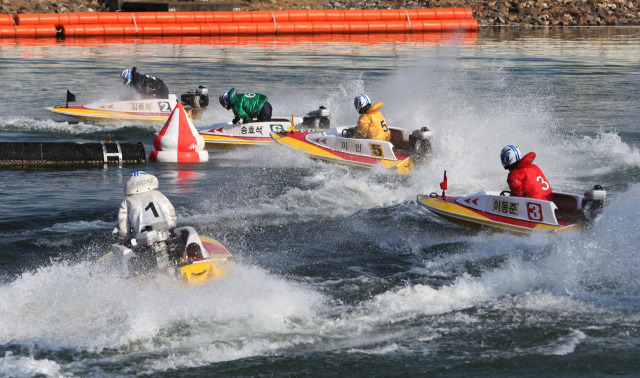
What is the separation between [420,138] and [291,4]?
108 ft

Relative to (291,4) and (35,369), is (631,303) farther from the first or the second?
(291,4)

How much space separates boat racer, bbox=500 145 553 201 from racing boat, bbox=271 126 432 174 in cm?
427

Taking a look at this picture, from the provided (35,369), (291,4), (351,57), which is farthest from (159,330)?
(291,4)

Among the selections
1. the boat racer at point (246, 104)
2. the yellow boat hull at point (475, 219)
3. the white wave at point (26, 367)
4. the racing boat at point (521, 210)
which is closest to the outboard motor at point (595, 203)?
the racing boat at point (521, 210)

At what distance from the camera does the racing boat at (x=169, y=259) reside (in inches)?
340

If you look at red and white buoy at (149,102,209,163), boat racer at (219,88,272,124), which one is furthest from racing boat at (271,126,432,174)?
red and white buoy at (149,102,209,163)

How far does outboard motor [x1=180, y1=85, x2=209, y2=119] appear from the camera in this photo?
21.0m

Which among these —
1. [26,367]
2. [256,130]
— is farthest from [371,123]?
[26,367]

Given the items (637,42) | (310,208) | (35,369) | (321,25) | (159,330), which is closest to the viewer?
(35,369)

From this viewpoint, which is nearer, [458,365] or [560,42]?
[458,365]

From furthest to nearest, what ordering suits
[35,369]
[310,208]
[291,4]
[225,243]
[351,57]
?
1. [291,4]
2. [351,57]
3. [310,208]
4. [225,243]
5. [35,369]

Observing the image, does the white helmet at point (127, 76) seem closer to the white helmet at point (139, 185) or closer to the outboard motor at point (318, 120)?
the outboard motor at point (318, 120)

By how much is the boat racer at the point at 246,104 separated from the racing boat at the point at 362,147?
46.0 inches

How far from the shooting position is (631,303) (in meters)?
8.99
